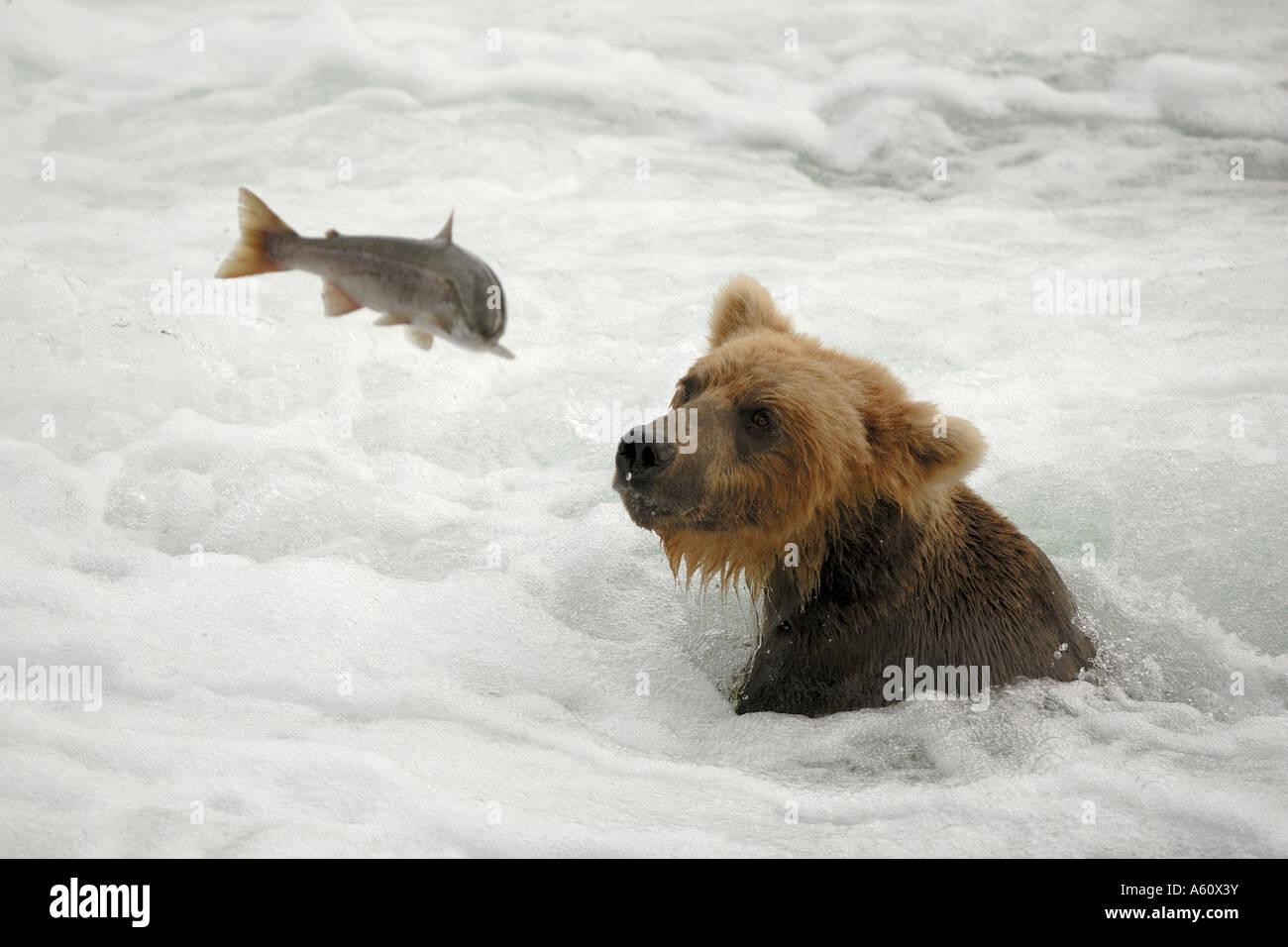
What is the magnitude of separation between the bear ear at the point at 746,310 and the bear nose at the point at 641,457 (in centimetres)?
82

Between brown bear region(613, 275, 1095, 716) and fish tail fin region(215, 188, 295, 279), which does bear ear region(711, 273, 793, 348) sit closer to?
brown bear region(613, 275, 1095, 716)

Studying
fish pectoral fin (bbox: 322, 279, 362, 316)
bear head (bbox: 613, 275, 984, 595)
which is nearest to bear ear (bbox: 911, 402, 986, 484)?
bear head (bbox: 613, 275, 984, 595)

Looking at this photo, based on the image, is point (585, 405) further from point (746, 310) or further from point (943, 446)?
point (943, 446)

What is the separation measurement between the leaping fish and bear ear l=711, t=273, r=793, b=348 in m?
1.63

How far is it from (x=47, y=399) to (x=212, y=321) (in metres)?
0.97

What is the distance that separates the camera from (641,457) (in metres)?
3.42

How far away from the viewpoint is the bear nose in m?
3.41

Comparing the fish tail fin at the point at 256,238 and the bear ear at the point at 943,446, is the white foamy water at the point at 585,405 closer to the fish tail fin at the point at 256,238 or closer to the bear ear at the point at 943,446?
the bear ear at the point at 943,446

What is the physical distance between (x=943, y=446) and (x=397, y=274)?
1.63 m

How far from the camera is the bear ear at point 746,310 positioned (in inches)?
162

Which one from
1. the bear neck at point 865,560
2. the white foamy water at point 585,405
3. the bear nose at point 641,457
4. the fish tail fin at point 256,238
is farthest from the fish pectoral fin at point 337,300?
the bear neck at point 865,560

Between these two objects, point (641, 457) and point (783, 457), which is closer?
point (641, 457)

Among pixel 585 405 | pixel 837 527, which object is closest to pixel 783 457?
pixel 837 527
